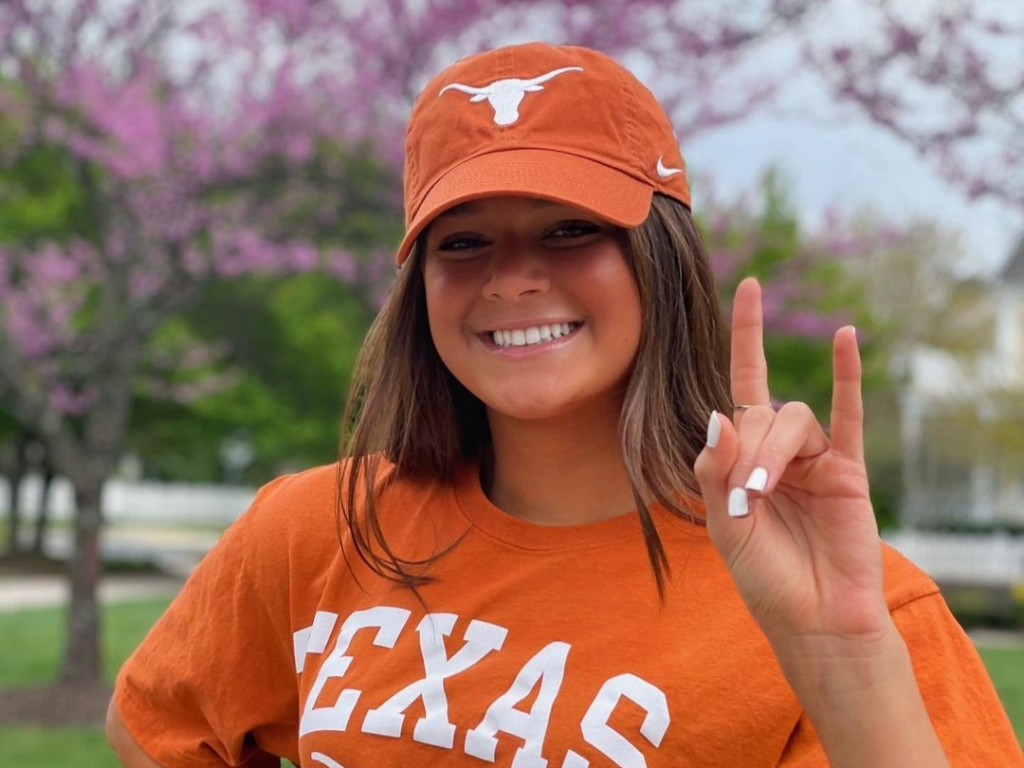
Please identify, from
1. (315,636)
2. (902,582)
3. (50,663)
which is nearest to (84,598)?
(50,663)

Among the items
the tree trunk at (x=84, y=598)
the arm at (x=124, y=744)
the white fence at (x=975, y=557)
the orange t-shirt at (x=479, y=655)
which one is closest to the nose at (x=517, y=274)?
the orange t-shirt at (x=479, y=655)

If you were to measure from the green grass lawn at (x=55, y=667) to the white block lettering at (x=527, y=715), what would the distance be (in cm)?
542

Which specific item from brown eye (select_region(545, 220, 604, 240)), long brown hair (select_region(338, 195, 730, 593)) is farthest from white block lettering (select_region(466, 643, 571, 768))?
brown eye (select_region(545, 220, 604, 240))

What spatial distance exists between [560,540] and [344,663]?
0.31 metres

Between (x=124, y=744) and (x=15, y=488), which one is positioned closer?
(x=124, y=744)

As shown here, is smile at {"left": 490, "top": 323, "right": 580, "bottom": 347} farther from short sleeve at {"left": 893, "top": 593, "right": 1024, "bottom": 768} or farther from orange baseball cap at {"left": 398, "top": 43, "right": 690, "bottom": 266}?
short sleeve at {"left": 893, "top": 593, "right": 1024, "bottom": 768}

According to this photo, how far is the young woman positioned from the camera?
1.30 meters

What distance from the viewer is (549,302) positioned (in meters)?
1.62

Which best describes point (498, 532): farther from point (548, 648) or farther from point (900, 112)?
point (900, 112)

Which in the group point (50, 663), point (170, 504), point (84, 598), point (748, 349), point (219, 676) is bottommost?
point (170, 504)

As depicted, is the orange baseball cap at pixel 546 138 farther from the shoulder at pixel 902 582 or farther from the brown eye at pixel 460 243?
the shoulder at pixel 902 582

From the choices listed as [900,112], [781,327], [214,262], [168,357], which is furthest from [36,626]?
[900,112]

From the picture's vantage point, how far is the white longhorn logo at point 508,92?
163 cm

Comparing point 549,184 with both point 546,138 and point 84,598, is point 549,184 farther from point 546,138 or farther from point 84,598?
point 84,598
